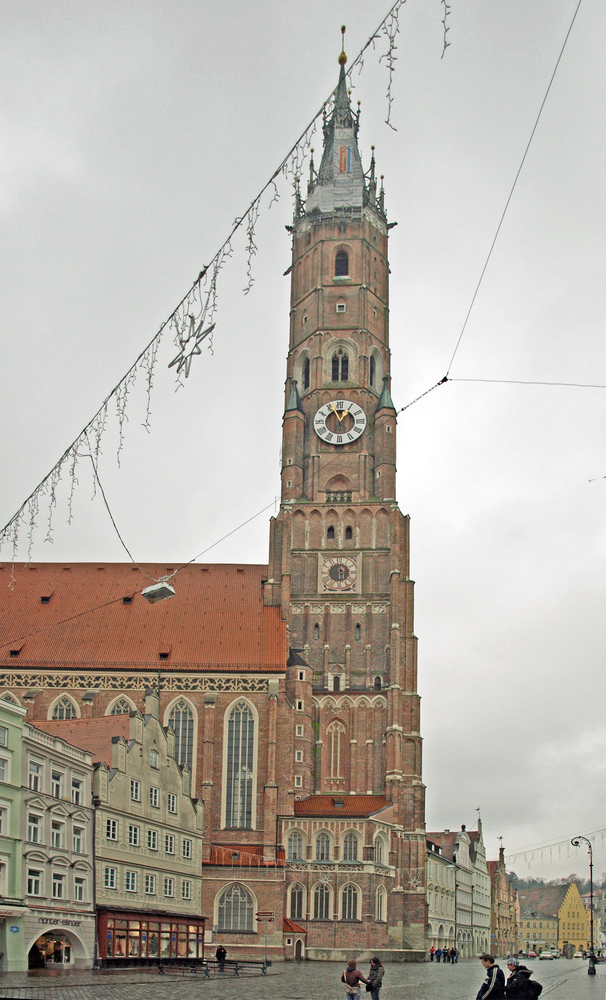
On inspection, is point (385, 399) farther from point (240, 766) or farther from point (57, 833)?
point (57, 833)

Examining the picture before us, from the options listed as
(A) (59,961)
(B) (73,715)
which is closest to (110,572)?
(B) (73,715)

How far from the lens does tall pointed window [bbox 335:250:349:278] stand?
283 feet

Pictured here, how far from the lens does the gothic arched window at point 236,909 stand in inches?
2397

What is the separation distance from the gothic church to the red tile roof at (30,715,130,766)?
16.0 m

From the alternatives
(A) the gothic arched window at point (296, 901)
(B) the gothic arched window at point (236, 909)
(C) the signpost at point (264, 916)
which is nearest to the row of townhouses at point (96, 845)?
(C) the signpost at point (264, 916)

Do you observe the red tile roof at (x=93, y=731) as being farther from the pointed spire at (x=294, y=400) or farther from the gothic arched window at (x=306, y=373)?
the gothic arched window at (x=306, y=373)

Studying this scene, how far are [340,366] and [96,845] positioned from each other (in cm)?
4824

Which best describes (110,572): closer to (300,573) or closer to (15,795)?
(300,573)

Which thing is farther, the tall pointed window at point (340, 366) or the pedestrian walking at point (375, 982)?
the tall pointed window at point (340, 366)

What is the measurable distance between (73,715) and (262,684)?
1237cm

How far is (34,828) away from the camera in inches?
1486

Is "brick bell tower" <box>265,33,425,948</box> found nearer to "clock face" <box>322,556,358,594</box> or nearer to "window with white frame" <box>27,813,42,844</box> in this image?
"clock face" <box>322,556,358,594</box>

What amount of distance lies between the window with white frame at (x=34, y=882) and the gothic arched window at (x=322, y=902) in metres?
29.8

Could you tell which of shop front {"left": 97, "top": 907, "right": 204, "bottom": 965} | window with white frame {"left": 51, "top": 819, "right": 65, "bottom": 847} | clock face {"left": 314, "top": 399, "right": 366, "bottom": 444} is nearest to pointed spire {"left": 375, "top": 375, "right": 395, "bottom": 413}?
clock face {"left": 314, "top": 399, "right": 366, "bottom": 444}
